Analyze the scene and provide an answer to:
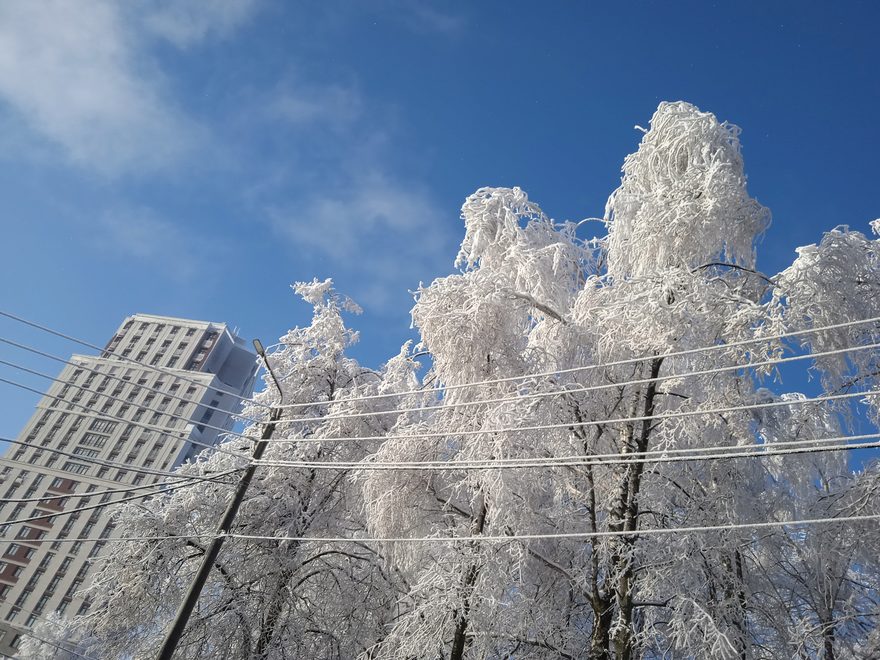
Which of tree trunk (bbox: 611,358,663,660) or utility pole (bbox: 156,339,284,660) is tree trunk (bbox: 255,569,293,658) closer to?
utility pole (bbox: 156,339,284,660)

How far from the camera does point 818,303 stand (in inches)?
322

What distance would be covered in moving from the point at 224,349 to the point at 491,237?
266 feet

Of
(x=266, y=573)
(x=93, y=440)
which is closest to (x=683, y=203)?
(x=266, y=573)

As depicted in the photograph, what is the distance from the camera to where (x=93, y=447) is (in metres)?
72.4

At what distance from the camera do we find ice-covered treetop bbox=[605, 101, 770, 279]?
29.5 ft

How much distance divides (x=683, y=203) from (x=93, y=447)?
7669cm

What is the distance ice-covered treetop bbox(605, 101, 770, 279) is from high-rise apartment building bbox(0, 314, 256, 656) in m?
Answer: 48.6

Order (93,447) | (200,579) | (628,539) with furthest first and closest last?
(93,447) < (628,539) < (200,579)

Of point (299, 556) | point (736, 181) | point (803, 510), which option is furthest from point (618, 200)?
point (299, 556)

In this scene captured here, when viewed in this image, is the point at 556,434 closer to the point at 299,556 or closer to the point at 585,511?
the point at 585,511

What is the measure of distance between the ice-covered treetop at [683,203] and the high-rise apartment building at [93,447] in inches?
1915

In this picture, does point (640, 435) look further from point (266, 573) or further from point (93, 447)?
point (93, 447)

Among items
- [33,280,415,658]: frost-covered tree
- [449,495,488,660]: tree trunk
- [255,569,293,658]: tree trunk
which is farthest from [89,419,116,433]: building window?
[449,495,488,660]: tree trunk

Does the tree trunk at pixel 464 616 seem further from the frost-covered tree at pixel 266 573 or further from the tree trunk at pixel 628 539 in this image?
the frost-covered tree at pixel 266 573
